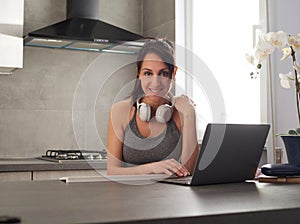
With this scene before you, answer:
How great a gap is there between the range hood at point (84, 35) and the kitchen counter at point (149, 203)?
2221 millimetres

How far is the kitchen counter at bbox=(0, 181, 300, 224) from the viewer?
2.52 feet

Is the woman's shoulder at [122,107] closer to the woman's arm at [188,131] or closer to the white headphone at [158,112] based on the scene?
the white headphone at [158,112]

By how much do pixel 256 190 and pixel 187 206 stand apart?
36cm

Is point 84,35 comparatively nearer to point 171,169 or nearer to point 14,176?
point 14,176

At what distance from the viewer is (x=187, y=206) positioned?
35.0 inches

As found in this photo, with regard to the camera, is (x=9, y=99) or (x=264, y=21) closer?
(x=264, y=21)

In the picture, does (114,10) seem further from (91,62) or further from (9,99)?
(9,99)

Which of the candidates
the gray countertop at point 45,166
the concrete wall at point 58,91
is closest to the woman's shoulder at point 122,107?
the gray countertop at point 45,166

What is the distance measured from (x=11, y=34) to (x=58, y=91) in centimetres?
67

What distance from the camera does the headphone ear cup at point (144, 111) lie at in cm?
232

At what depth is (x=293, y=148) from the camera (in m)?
1.55

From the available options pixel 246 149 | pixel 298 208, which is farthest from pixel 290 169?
pixel 298 208

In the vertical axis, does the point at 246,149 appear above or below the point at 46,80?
below

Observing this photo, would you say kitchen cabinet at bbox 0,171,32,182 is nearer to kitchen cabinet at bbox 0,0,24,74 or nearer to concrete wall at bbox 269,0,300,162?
kitchen cabinet at bbox 0,0,24,74
